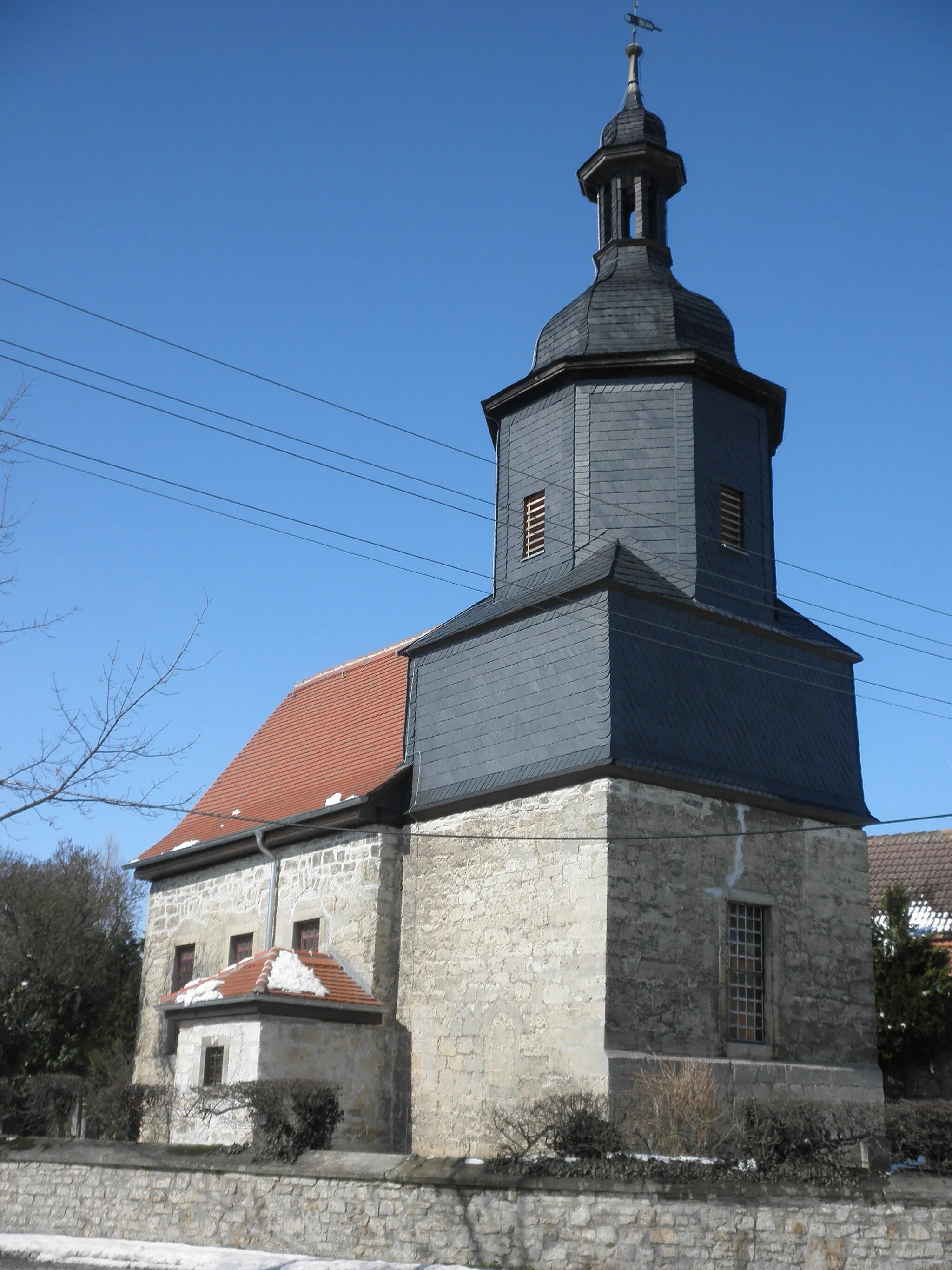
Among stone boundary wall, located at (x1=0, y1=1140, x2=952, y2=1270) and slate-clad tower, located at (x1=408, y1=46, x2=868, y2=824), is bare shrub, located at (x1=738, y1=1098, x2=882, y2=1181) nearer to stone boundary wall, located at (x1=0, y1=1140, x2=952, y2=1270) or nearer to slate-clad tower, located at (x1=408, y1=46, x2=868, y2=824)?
stone boundary wall, located at (x1=0, y1=1140, x2=952, y2=1270)

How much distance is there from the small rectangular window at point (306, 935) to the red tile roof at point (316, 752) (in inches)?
64.9

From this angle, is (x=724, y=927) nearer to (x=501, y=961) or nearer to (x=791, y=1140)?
(x=501, y=961)

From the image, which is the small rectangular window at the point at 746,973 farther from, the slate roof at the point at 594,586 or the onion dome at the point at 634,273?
the onion dome at the point at 634,273

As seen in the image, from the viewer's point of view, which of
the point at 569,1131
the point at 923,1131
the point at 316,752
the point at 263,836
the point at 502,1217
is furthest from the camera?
the point at 316,752

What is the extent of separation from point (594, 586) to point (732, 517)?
3.14 m

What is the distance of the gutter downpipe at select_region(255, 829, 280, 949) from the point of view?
742 inches

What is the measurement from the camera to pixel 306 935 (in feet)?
60.0

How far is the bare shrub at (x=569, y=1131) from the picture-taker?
10.5m

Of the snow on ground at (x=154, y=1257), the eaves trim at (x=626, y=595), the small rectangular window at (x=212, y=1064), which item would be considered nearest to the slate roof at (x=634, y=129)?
the eaves trim at (x=626, y=595)

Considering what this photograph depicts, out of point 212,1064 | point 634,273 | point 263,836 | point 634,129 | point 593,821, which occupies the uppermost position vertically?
point 634,129

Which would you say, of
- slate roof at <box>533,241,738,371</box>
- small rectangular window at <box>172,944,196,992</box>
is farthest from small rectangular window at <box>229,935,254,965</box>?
slate roof at <box>533,241,738,371</box>

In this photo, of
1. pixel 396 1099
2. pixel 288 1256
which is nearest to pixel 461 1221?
pixel 288 1256

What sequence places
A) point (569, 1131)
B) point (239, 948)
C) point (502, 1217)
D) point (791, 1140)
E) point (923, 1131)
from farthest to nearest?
point (239, 948)
point (923, 1131)
point (569, 1131)
point (791, 1140)
point (502, 1217)

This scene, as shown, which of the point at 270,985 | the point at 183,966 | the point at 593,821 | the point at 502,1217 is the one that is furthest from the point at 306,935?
the point at 502,1217
